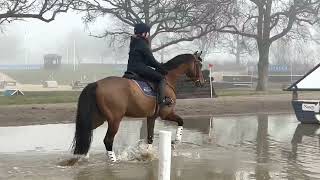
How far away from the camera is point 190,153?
11.4m

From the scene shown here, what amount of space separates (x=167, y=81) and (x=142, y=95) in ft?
3.25

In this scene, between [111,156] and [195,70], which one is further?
[195,70]

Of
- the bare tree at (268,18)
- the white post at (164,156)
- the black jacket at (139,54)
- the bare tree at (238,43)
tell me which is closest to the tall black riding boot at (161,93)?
the black jacket at (139,54)

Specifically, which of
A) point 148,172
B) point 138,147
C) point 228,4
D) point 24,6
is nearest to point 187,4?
point 228,4

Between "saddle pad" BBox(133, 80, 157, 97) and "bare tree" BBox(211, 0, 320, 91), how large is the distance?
2472 cm

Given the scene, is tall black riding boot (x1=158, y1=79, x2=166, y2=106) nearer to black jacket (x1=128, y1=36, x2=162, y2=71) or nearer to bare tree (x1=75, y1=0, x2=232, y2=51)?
black jacket (x1=128, y1=36, x2=162, y2=71)

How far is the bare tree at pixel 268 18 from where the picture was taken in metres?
36.2

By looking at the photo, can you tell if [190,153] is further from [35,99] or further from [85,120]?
[35,99]

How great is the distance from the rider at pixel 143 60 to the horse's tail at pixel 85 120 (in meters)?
1.14

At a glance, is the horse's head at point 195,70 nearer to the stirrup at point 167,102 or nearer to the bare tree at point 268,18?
the stirrup at point 167,102

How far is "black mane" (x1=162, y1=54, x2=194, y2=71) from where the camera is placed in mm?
11781

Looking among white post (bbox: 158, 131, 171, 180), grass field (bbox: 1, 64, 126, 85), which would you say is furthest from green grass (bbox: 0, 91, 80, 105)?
grass field (bbox: 1, 64, 126, 85)

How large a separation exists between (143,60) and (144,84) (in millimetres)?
513

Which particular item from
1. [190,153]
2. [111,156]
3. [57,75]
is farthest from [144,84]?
[57,75]
